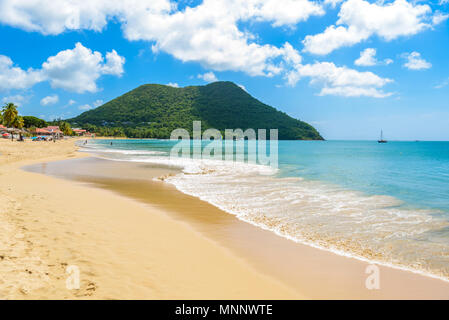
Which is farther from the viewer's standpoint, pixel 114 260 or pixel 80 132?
pixel 80 132

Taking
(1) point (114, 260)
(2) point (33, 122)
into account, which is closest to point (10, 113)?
(2) point (33, 122)

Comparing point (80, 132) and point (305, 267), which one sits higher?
point (80, 132)

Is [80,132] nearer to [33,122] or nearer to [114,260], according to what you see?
[33,122]

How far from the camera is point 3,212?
28.0 feet

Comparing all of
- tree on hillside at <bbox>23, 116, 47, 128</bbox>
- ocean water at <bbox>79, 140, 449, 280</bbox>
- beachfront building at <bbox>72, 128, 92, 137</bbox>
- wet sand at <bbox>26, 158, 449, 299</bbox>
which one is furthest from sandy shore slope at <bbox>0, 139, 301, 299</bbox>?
beachfront building at <bbox>72, 128, 92, 137</bbox>

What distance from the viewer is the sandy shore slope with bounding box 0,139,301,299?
4.66m

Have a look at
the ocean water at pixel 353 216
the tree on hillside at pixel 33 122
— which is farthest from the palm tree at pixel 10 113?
the ocean water at pixel 353 216

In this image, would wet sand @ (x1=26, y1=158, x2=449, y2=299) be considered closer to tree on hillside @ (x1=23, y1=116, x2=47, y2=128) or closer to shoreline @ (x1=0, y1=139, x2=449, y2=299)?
shoreline @ (x1=0, y1=139, x2=449, y2=299)

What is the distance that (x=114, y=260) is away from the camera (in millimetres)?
5910

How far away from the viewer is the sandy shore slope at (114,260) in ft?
15.3

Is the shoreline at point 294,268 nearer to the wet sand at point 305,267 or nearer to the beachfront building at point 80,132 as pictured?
the wet sand at point 305,267
